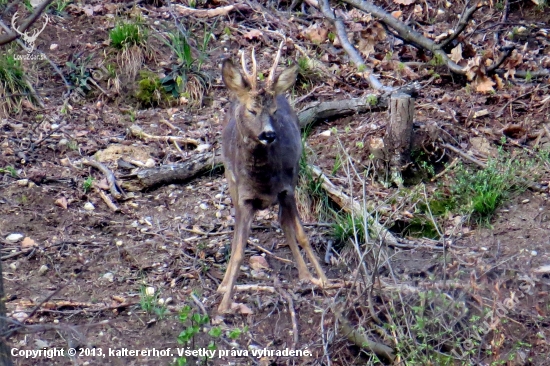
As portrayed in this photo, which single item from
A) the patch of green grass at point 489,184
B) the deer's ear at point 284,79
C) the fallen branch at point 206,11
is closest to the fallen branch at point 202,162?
the patch of green grass at point 489,184

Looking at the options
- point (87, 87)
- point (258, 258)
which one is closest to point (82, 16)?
point (87, 87)

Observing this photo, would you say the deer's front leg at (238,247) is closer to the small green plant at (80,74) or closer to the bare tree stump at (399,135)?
the bare tree stump at (399,135)

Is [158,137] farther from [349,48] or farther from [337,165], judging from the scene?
[349,48]

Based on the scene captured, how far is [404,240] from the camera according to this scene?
625 centimetres

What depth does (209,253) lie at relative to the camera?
20.5 ft

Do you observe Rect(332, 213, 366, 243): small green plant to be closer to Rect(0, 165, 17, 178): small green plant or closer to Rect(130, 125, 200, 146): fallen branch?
Rect(130, 125, 200, 146): fallen branch

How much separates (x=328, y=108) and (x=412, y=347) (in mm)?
3502

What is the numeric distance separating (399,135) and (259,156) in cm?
199

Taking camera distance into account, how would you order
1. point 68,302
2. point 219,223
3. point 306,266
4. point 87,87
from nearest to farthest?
point 68,302, point 306,266, point 219,223, point 87,87

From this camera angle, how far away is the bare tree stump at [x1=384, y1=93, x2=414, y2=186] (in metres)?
6.86

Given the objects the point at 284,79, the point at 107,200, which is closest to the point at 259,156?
the point at 284,79

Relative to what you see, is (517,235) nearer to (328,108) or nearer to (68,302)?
(328,108)

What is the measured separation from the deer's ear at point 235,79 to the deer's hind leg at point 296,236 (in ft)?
2.81

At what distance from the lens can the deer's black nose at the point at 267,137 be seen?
505 centimetres
